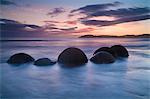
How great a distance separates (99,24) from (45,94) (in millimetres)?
544

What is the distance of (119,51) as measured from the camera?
5.74ft

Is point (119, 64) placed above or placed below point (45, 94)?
above

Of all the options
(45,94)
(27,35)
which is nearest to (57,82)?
(45,94)

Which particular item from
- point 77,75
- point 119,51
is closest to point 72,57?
point 77,75

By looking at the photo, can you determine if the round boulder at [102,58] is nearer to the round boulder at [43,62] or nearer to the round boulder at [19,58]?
the round boulder at [43,62]

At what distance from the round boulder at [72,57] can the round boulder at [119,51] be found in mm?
185

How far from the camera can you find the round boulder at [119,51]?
1.75 meters

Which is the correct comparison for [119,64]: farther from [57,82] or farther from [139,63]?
[57,82]

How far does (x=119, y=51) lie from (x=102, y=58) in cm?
11

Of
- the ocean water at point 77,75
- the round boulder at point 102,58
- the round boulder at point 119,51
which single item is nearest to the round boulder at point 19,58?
the ocean water at point 77,75

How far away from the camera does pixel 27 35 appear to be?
1.73 meters

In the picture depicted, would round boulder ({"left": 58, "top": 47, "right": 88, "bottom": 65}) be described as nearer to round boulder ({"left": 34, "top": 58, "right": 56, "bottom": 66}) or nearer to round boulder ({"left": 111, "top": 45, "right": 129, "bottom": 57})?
round boulder ({"left": 34, "top": 58, "right": 56, "bottom": 66})

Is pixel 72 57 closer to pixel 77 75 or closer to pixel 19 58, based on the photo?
pixel 77 75

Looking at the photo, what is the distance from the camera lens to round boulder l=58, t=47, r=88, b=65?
174cm
